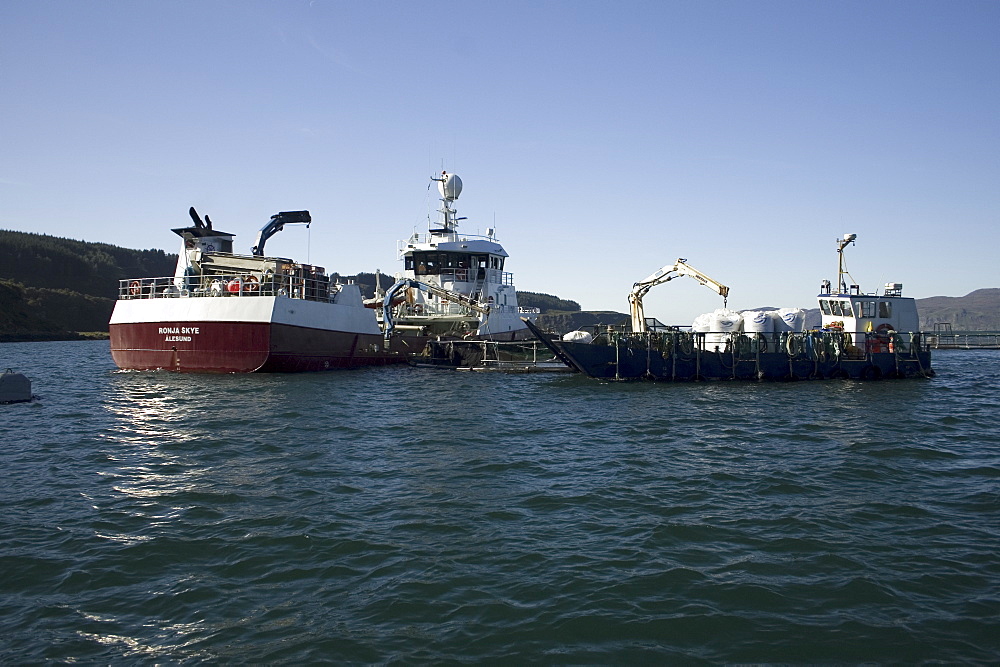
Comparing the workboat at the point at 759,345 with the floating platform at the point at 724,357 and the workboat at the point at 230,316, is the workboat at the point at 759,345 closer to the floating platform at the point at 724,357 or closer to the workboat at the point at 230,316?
the floating platform at the point at 724,357

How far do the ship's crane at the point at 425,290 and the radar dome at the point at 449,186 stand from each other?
9.12 meters

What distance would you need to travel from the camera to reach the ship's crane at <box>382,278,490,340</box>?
41.7 metres

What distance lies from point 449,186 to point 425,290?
33.1 ft

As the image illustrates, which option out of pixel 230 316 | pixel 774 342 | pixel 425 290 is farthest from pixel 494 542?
pixel 425 290

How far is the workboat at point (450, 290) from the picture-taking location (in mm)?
44781

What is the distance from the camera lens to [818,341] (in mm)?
31938

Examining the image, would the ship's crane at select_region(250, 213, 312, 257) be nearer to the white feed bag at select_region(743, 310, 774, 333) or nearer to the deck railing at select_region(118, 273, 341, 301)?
the deck railing at select_region(118, 273, 341, 301)

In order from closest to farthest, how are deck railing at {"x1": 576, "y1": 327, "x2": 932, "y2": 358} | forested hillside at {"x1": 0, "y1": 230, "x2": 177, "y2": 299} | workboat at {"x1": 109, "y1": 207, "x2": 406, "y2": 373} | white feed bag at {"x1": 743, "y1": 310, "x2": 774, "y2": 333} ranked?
workboat at {"x1": 109, "y1": 207, "x2": 406, "y2": 373}, deck railing at {"x1": 576, "y1": 327, "x2": 932, "y2": 358}, white feed bag at {"x1": 743, "y1": 310, "x2": 774, "y2": 333}, forested hillside at {"x1": 0, "y1": 230, "x2": 177, "y2": 299}

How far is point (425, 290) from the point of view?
48844mm

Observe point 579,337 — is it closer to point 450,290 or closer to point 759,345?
point 759,345

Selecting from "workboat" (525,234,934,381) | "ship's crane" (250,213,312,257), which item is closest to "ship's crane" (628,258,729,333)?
"workboat" (525,234,934,381)

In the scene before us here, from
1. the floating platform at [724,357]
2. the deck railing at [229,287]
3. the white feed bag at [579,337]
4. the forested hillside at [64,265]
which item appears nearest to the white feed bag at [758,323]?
the floating platform at [724,357]

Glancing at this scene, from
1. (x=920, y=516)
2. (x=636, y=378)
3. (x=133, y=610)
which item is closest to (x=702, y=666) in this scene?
(x=133, y=610)

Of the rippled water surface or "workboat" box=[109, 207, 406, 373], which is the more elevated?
"workboat" box=[109, 207, 406, 373]
